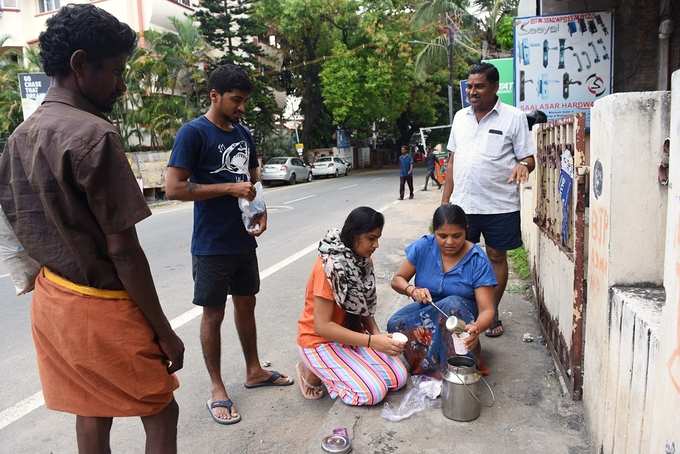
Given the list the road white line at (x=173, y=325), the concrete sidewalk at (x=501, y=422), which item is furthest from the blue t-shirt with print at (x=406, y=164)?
the concrete sidewalk at (x=501, y=422)

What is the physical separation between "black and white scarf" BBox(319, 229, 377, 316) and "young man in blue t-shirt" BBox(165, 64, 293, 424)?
440 mm

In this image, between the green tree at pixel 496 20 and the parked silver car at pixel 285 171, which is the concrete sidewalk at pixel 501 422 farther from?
the parked silver car at pixel 285 171

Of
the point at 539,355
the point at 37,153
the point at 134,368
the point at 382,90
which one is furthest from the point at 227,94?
the point at 382,90

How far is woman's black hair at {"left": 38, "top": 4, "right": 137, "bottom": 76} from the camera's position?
1.70 metres

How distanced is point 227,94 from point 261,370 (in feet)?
5.71

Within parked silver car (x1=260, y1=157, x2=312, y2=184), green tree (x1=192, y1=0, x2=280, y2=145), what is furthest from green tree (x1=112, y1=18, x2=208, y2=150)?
parked silver car (x1=260, y1=157, x2=312, y2=184)

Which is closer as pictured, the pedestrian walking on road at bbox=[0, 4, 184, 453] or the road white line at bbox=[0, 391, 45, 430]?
the pedestrian walking on road at bbox=[0, 4, 184, 453]

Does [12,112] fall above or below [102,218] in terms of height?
above

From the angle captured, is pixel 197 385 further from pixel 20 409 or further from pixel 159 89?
pixel 159 89

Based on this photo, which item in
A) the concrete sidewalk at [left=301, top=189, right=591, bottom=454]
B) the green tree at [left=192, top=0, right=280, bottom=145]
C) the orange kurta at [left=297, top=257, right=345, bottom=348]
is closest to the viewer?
the concrete sidewalk at [left=301, top=189, right=591, bottom=454]

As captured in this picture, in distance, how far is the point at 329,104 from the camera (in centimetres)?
2900

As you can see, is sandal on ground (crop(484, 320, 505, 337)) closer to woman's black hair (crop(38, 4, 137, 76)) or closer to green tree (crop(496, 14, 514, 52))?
woman's black hair (crop(38, 4, 137, 76))

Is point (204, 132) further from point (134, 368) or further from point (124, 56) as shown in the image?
point (134, 368)

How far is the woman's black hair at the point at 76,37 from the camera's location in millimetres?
1698
